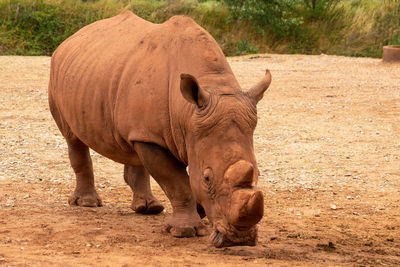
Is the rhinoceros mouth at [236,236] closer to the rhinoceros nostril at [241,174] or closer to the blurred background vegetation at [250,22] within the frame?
the rhinoceros nostril at [241,174]

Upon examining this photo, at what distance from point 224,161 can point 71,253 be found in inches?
51.6

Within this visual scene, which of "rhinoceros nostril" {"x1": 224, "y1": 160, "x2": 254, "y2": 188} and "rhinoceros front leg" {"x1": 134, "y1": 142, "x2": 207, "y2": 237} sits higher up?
"rhinoceros nostril" {"x1": 224, "y1": 160, "x2": 254, "y2": 188}

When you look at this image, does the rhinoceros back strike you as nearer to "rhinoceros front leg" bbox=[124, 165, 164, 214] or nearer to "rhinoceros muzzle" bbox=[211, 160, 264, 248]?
"rhinoceros front leg" bbox=[124, 165, 164, 214]

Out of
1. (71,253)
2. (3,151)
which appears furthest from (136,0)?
(71,253)

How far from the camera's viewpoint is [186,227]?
587 centimetres

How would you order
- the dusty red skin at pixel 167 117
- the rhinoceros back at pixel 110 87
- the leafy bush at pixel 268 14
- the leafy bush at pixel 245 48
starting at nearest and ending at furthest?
the dusty red skin at pixel 167 117
the rhinoceros back at pixel 110 87
the leafy bush at pixel 245 48
the leafy bush at pixel 268 14

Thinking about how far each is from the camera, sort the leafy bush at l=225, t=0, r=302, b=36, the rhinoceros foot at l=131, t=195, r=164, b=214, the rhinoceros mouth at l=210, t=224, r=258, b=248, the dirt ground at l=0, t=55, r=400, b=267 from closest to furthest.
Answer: the rhinoceros mouth at l=210, t=224, r=258, b=248, the dirt ground at l=0, t=55, r=400, b=267, the rhinoceros foot at l=131, t=195, r=164, b=214, the leafy bush at l=225, t=0, r=302, b=36

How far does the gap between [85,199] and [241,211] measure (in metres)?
2.99

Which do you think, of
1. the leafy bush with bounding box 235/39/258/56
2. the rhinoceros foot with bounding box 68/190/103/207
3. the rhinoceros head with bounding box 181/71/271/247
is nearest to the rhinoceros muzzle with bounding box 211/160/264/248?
the rhinoceros head with bounding box 181/71/271/247

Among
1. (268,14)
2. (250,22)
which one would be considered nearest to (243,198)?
(268,14)

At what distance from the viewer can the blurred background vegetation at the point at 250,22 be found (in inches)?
806

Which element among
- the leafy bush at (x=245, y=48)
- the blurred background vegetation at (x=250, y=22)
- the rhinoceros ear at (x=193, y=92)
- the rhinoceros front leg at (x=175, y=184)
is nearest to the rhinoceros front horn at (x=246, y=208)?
the rhinoceros ear at (x=193, y=92)

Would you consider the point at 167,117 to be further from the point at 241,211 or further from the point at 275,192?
the point at 275,192

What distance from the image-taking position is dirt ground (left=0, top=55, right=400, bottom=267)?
546 centimetres
